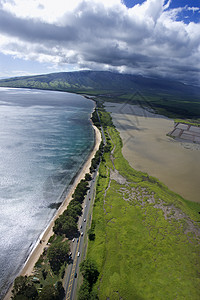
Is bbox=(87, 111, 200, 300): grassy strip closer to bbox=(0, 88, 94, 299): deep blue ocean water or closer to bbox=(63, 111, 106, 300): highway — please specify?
bbox=(63, 111, 106, 300): highway

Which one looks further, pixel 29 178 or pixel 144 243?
pixel 29 178

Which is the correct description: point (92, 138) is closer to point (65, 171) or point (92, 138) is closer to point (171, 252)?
point (65, 171)

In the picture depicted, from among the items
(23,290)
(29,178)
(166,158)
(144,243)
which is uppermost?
(166,158)

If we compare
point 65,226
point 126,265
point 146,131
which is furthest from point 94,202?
point 146,131

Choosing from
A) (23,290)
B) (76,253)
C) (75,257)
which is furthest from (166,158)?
(23,290)

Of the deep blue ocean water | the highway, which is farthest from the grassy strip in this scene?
the deep blue ocean water

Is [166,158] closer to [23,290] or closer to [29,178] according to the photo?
[29,178]
